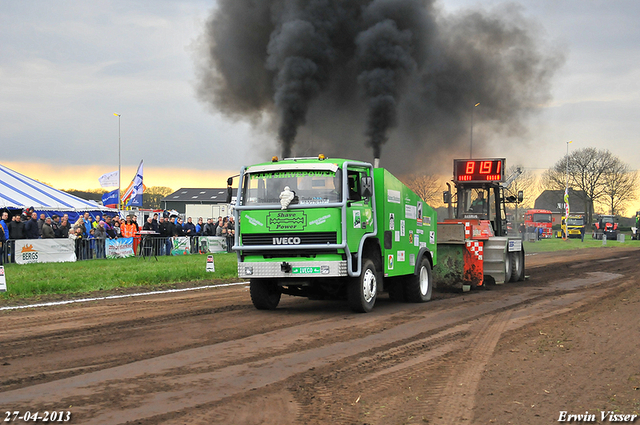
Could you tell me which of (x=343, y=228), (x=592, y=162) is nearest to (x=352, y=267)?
(x=343, y=228)

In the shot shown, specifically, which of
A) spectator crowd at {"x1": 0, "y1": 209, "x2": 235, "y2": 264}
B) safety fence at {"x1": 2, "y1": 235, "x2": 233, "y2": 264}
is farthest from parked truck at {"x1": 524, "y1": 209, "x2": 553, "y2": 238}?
spectator crowd at {"x1": 0, "y1": 209, "x2": 235, "y2": 264}

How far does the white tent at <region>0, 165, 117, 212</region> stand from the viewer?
82.4 ft

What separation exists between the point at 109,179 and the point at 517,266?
26.8m

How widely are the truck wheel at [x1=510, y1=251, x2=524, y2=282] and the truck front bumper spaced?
8.74m

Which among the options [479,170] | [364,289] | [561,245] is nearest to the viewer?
[364,289]

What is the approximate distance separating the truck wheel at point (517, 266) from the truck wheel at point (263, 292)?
27.5ft

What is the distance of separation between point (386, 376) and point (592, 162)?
74950 millimetres

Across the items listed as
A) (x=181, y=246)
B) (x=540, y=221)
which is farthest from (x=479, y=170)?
(x=540, y=221)

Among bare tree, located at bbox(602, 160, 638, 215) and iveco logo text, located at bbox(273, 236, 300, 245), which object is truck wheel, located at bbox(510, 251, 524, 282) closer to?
iveco logo text, located at bbox(273, 236, 300, 245)

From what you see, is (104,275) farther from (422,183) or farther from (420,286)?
(422,183)

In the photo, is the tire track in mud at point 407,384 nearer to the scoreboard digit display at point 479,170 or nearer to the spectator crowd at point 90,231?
the scoreboard digit display at point 479,170

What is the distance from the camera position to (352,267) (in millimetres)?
10336

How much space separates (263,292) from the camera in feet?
37.0

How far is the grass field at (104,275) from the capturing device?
14.2 meters
